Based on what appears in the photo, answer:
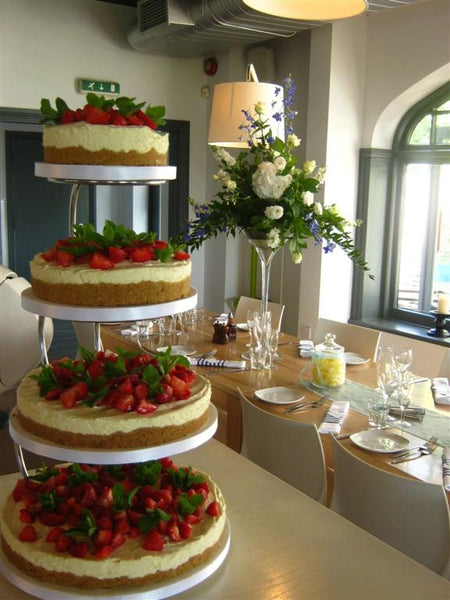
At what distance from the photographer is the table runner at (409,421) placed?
2327 millimetres

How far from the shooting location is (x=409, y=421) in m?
2.46

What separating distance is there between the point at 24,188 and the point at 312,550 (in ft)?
17.7

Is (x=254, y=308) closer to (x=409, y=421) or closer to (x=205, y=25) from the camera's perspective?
(x=205, y=25)

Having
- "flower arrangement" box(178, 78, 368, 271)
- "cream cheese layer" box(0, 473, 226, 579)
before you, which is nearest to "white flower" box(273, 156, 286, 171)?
"flower arrangement" box(178, 78, 368, 271)

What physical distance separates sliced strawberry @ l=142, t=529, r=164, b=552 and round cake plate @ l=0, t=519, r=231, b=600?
→ 0.24ft

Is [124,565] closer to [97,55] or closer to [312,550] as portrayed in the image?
[312,550]

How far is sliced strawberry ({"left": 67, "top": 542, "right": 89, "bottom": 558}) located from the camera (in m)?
1.34

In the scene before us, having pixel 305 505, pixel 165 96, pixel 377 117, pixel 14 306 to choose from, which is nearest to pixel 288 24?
pixel 377 117

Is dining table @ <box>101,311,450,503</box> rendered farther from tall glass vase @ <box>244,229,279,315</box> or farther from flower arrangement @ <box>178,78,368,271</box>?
flower arrangement @ <box>178,78,368,271</box>

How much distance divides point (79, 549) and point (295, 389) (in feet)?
5.27

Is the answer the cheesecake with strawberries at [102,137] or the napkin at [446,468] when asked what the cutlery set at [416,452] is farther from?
the cheesecake with strawberries at [102,137]

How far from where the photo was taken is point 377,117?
472 cm

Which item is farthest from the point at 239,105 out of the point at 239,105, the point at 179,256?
the point at 179,256

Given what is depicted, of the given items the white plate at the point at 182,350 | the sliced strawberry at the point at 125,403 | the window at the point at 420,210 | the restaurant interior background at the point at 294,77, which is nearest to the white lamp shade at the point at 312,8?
the sliced strawberry at the point at 125,403
